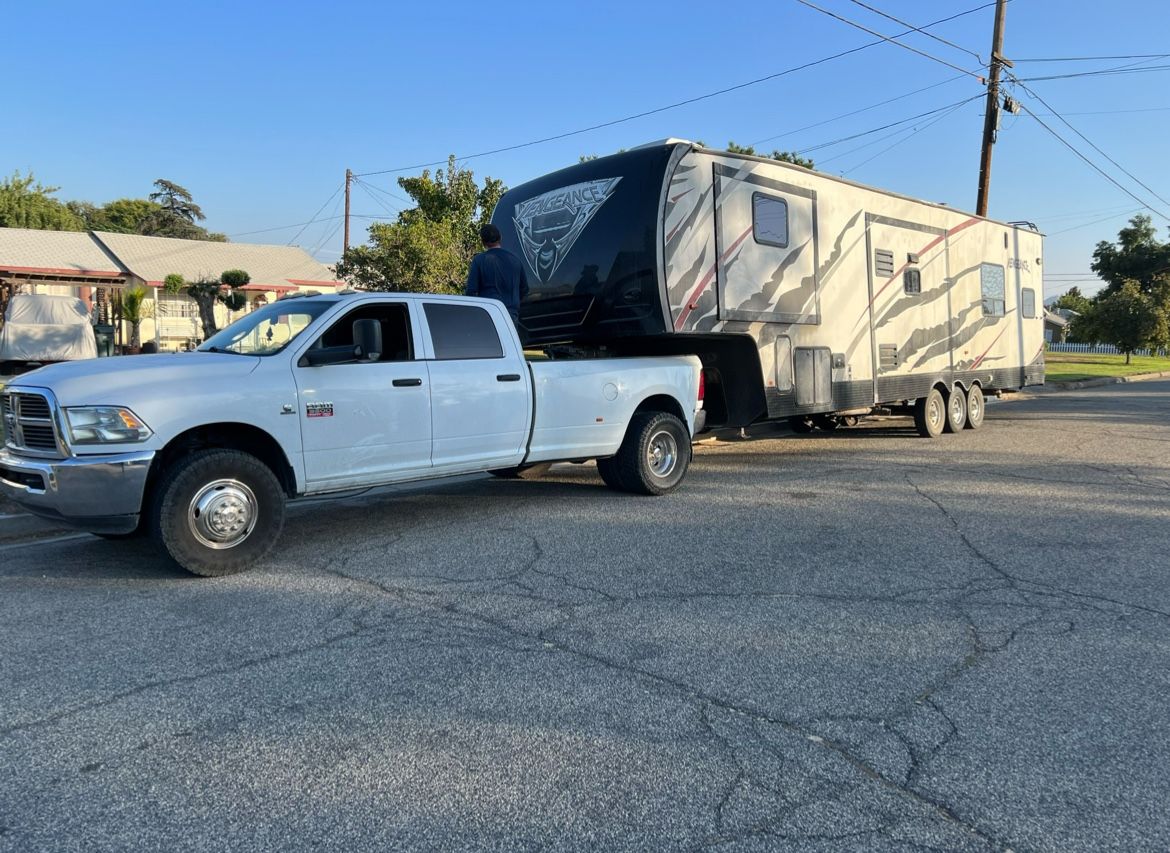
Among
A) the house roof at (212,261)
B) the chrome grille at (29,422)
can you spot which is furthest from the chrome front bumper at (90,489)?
the house roof at (212,261)

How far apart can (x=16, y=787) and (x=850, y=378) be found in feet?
32.6

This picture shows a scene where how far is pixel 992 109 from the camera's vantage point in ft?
67.4

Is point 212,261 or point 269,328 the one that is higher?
point 212,261

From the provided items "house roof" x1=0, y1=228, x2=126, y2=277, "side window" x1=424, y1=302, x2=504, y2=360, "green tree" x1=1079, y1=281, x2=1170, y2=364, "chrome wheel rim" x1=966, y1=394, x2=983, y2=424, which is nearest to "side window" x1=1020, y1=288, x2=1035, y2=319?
"chrome wheel rim" x1=966, y1=394, x2=983, y2=424

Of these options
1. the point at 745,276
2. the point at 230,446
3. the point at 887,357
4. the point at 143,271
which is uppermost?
the point at 143,271

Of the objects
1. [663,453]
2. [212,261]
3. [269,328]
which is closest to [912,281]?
[663,453]

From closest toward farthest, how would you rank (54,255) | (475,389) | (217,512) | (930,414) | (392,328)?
(217,512)
(392,328)
(475,389)
(930,414)
(54,255)

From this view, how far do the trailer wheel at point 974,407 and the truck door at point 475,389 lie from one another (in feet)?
32.4

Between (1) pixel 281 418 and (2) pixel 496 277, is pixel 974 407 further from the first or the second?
(1) pixel 281 418

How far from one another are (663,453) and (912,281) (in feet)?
19.5

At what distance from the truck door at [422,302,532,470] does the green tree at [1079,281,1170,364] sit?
42.2 m

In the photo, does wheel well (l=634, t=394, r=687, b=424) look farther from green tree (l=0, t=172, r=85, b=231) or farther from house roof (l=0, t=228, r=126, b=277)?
Answer: green tree (l=0, t=172, r=85, b=231)

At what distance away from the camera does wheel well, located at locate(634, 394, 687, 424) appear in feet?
28.1

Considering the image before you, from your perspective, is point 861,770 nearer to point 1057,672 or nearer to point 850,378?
point 1057,672
